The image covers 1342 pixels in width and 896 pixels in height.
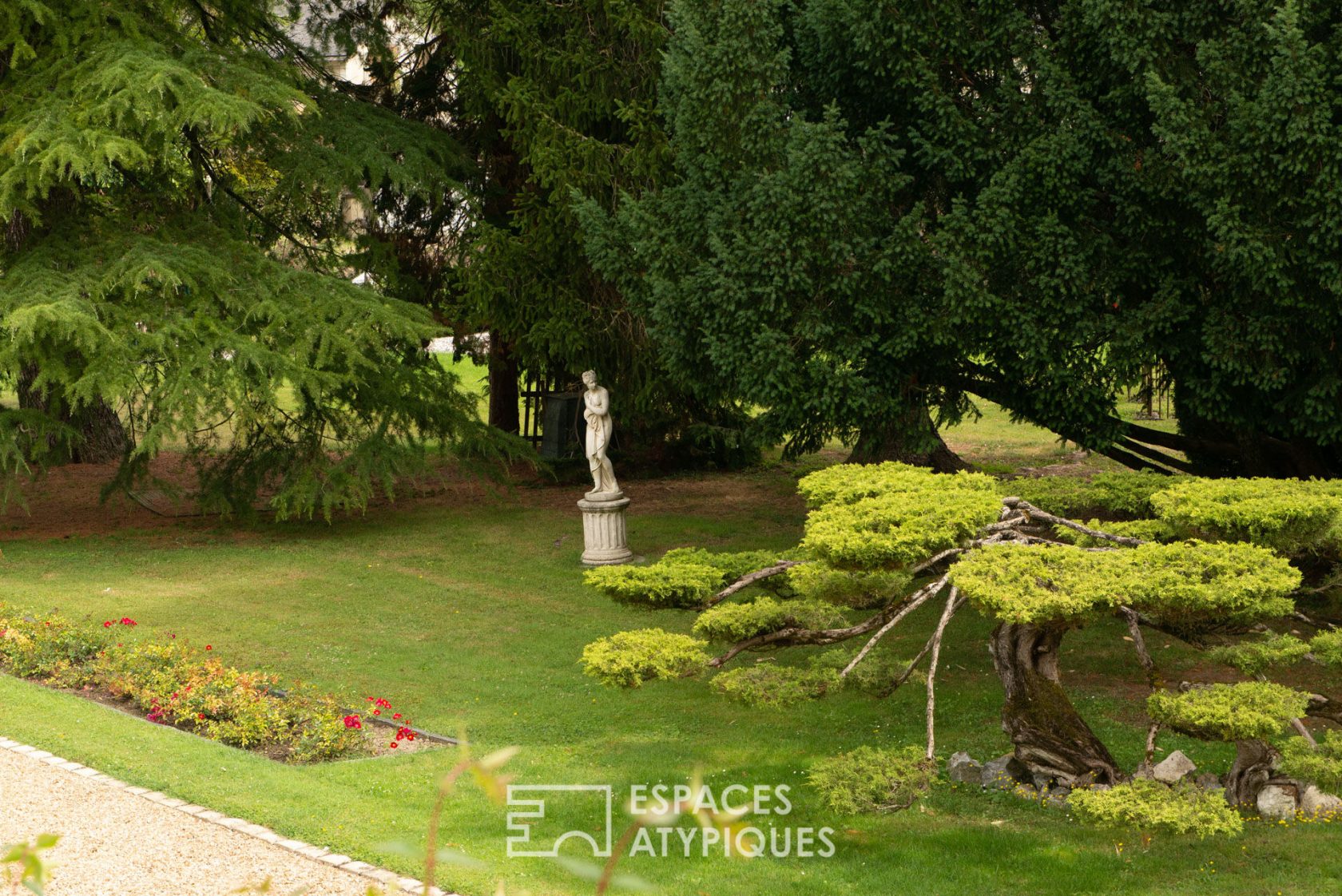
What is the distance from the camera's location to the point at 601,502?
15.3m

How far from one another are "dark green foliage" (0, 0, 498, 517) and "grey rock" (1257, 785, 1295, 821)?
10592 millimetres

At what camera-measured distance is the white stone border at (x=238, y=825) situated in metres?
6.60

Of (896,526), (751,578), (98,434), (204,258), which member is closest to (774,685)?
(751,578)


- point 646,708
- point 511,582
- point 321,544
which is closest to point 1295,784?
point 646,708

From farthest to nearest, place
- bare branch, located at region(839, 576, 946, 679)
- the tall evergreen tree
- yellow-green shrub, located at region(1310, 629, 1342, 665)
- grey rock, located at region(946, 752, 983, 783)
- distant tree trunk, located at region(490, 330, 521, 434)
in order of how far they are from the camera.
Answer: distant tree trunk, located at region(490, 330, 521, 434) → the tall evergreen tree → grey rock, located at region(946, 752, 983, 783) → bare branch, located at region(839, 576, 946, 679) → yellow-green shrub, located at region(1310, 629, 1342, 665)

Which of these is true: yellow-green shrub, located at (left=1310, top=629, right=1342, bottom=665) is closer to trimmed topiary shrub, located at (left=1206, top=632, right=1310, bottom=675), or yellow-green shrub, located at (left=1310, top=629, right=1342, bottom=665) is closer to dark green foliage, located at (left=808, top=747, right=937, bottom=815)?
trimmed topiary shrub, located at (left=1206, top=632, right=1310, bottom=675)

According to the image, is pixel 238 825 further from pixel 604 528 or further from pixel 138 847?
pixel 604 528

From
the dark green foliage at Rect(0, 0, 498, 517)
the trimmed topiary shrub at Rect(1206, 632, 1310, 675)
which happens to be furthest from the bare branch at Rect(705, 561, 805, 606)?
the dark green foliage at Rect(0, 0, 498, 517)

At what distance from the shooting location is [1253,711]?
6.11 m

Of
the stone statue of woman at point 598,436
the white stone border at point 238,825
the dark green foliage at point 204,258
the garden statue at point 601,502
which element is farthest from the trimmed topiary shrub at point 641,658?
the dark green foliage at point 204,258

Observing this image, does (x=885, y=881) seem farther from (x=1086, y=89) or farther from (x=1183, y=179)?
(x=1086, y=89)

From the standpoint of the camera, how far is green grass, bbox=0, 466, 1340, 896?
6875mm

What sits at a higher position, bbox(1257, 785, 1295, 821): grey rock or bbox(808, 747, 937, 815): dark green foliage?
bbox(808, 747, 937, 815): dark green foliage

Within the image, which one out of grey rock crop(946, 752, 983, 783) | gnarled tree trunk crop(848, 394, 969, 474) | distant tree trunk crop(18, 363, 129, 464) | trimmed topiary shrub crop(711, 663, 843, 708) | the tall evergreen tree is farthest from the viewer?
distant tree trunk crop(18, 363, 129, 464)
